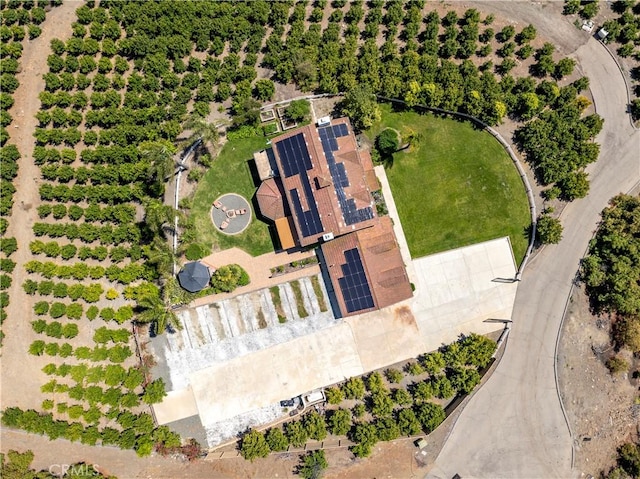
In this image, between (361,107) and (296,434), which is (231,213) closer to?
(361,107)

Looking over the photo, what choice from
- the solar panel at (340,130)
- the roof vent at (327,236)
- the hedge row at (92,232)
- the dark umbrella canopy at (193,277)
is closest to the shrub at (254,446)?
the dark umbrella canopy at (193,277)

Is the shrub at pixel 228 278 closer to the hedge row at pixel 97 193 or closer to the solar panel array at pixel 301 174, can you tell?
the solar panel array at pixel 301 174

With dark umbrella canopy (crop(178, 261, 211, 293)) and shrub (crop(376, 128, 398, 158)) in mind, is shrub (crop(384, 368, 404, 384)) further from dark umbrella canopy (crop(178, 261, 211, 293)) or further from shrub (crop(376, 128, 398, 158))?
shrub (crop(376, 128, 398, 158))

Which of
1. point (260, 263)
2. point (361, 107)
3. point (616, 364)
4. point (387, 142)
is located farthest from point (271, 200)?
point (616, 364)

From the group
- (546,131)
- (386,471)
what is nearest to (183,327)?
(386,471)

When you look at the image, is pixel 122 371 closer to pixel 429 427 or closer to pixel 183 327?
pixel 183 327

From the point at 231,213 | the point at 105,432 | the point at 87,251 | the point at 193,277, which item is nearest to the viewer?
the point at 105,432

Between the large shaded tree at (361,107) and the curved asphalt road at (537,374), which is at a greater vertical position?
the large shaded tree at (361,107)
